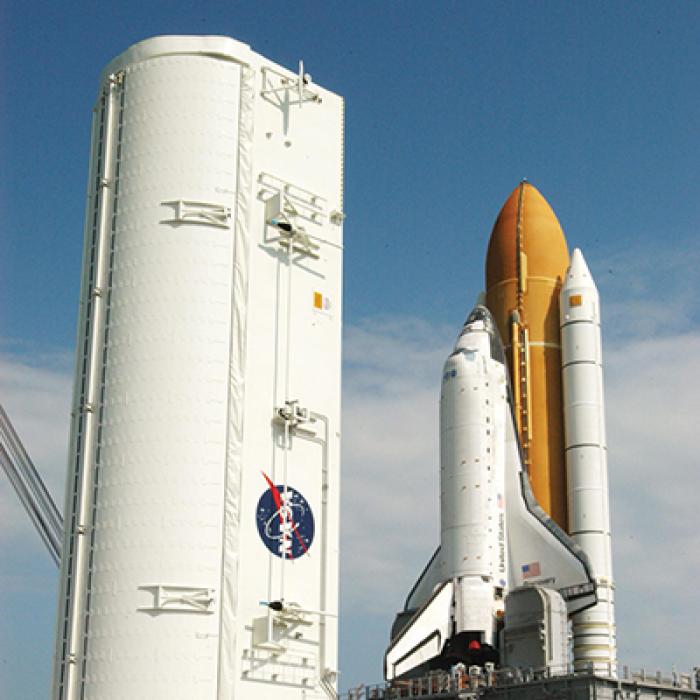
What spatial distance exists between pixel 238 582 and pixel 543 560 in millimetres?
17428

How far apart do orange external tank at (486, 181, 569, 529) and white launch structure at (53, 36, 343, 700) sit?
743 inches

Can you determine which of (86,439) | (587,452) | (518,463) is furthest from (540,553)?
(86,439)

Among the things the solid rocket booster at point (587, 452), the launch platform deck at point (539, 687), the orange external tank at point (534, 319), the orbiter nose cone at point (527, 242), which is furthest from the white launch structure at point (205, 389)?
the orbiter nose cone at point (527, 242)

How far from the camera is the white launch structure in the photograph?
1575cm

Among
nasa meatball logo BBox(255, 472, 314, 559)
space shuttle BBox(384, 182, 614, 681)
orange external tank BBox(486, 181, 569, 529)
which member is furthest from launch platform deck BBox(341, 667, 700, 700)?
nasa meatball logo BBox(255, 472, 314, 559)

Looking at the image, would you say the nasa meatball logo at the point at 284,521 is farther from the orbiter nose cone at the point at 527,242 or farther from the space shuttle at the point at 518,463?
the orbiter nose cone at the point at 527,242

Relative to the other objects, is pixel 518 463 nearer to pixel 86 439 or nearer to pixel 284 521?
pixel 284 521

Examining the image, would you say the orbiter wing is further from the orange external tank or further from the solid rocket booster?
the orange external tank

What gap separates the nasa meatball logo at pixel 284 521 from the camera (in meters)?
16.6

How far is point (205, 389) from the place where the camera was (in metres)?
16.5

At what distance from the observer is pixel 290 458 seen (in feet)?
56.4

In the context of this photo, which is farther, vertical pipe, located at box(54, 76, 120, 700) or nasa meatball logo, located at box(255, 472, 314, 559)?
nasa meatball logo, located at box(255, 472, 314, 559)

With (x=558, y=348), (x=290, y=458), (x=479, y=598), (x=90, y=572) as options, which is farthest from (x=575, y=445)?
(x=90, y=572)

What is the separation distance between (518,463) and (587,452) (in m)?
3.09
